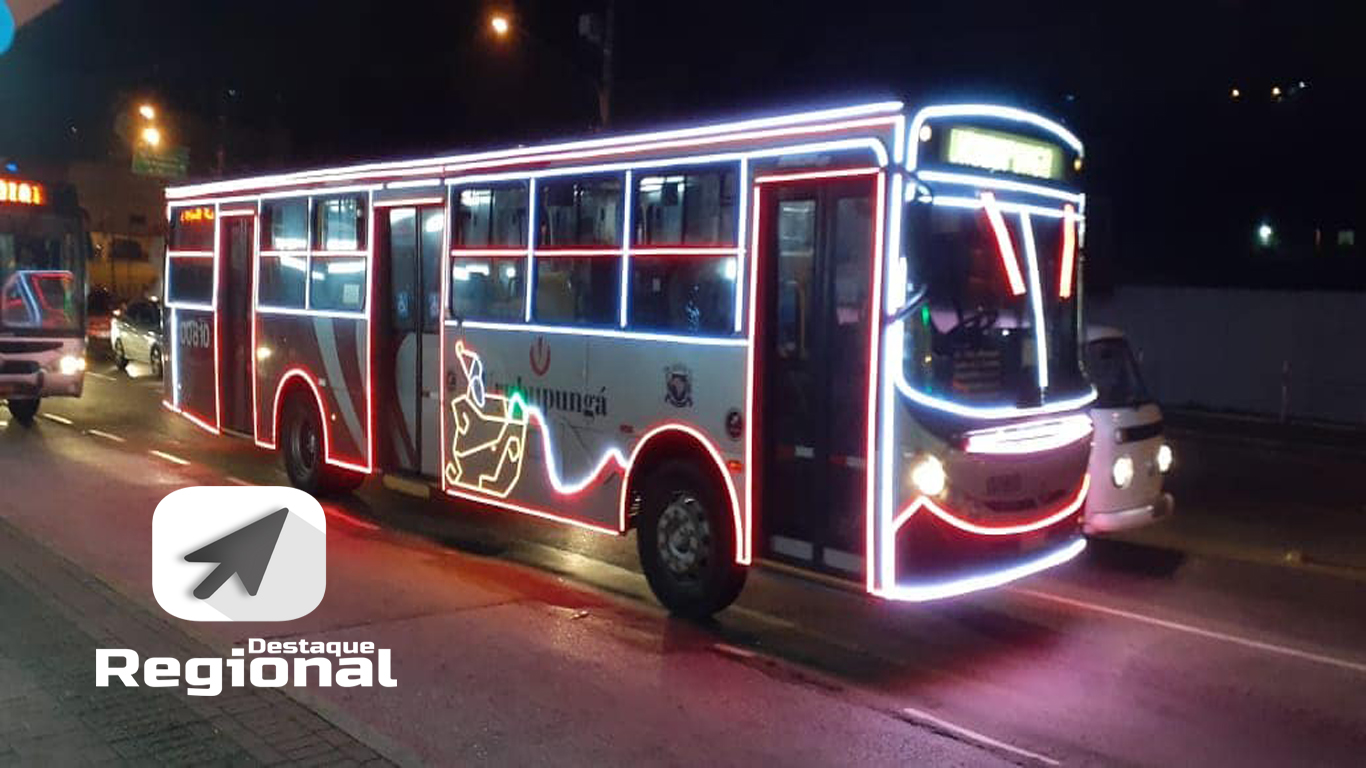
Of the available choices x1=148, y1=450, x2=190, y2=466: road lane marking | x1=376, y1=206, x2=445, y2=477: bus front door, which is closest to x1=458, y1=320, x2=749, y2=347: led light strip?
x1=376, y1=206, x2=445, y2=477: bus front door

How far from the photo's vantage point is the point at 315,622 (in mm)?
7293

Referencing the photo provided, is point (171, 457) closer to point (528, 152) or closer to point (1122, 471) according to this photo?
point (528, 152)

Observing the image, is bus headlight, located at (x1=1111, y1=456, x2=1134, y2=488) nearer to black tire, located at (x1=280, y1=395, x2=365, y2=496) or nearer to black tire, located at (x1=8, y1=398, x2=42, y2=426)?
black tire, located at (x1=280, y1=395, x2=365, y2=496)

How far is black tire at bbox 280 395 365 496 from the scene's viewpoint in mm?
11594

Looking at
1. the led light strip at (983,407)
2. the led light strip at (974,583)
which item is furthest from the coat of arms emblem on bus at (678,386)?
the led light strip at (974,583)

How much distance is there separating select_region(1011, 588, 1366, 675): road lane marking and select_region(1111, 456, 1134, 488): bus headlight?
1.05 m

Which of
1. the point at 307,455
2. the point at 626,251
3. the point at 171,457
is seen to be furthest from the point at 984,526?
the point at 171,457

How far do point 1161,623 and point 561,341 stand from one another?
444cm

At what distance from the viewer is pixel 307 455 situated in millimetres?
11797

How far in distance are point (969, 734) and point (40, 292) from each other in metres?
14.1

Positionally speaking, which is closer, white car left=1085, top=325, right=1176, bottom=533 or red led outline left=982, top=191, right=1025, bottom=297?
red led outline left=982, top=191, right=1025, bottom=297

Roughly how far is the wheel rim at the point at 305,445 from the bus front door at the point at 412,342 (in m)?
1.40

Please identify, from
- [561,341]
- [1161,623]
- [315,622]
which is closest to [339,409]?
[561,341]

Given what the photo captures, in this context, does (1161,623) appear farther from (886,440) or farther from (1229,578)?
(886,440)
